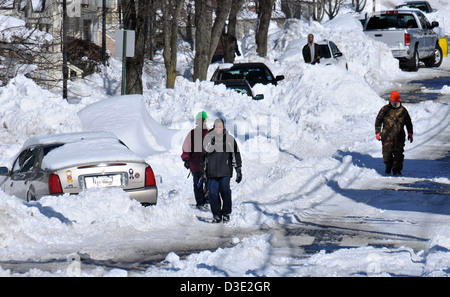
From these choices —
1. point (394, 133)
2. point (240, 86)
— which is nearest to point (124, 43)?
point (240, 86)

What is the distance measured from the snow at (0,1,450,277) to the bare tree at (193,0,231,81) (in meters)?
3.28

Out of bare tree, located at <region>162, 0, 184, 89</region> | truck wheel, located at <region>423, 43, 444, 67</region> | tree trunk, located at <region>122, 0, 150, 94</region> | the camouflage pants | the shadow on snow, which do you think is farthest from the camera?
truck wheel, located at <region>423, 43, 444, 67</region>

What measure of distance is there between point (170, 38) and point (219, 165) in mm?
19525

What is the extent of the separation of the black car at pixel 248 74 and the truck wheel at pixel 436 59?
12503 millimetres

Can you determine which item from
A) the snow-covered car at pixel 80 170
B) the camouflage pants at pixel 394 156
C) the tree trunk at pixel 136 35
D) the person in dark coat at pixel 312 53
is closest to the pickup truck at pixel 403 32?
the person in dark coat at pixel 312 53

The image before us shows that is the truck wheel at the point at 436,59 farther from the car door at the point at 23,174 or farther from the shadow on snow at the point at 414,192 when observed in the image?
the car door at the point at 23,174

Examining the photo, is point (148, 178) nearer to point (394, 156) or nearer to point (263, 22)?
point (394, 156)

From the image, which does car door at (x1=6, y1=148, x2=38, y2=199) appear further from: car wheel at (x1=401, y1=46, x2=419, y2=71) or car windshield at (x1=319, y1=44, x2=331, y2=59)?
car wheel at (x1=401, y1=46, x2=419, y2=71)

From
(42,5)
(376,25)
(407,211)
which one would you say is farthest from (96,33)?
(407,211)

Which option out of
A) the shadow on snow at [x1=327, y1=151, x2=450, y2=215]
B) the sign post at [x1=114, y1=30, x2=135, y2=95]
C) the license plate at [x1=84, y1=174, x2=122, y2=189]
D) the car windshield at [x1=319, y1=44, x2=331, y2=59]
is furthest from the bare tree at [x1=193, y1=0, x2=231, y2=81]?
the license plate at [x1=84, y1=174, x2=122, y2=189]

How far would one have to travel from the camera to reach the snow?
8055 mm

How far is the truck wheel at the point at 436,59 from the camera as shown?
1382 inches

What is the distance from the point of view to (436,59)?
35844mm
